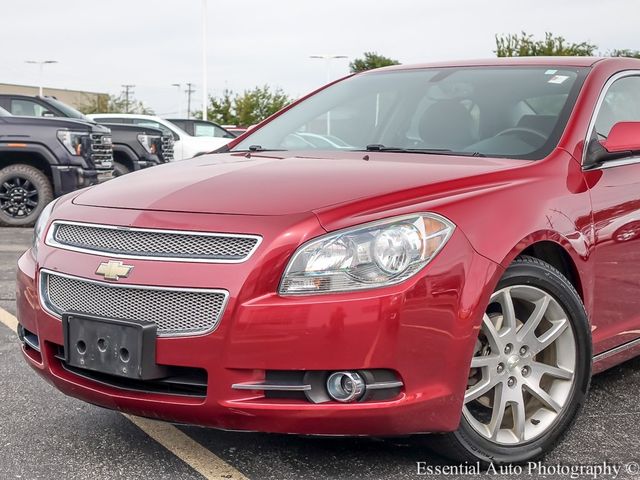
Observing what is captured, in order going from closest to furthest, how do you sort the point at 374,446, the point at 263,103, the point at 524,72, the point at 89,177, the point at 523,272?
the point at 523,272, the point at 374,446, the point at 524,72, the point at 89,177, the point at 263,103

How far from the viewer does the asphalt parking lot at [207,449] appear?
315cm

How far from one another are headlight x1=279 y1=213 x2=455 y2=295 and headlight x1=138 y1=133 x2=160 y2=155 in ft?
40.4

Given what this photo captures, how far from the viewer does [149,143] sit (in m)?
14.8

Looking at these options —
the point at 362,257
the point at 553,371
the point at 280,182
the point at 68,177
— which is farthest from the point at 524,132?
the point at 68,177

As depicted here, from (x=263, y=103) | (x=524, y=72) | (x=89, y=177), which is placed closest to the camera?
(x=524, y=72)

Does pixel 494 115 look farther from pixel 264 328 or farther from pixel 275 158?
pixel 264 328

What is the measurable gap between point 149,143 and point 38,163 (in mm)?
3555

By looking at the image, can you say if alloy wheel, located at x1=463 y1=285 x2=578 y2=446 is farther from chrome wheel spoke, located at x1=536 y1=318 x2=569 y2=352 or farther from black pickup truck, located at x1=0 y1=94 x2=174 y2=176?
black pickup truck, located at x1=0 y1=94 x2=174 y2=176

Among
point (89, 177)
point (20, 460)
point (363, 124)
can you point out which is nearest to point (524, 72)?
point (363, 124)

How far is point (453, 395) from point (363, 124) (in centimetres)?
176

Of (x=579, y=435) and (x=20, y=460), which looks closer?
(x=20, y=460)

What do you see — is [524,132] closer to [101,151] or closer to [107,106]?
[101,151]

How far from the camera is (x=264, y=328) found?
9.08 feet

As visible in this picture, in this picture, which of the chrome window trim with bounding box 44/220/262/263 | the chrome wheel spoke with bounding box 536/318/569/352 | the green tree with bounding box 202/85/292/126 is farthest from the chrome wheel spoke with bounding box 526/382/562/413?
the green tree with bounding box 202/85/292/126
